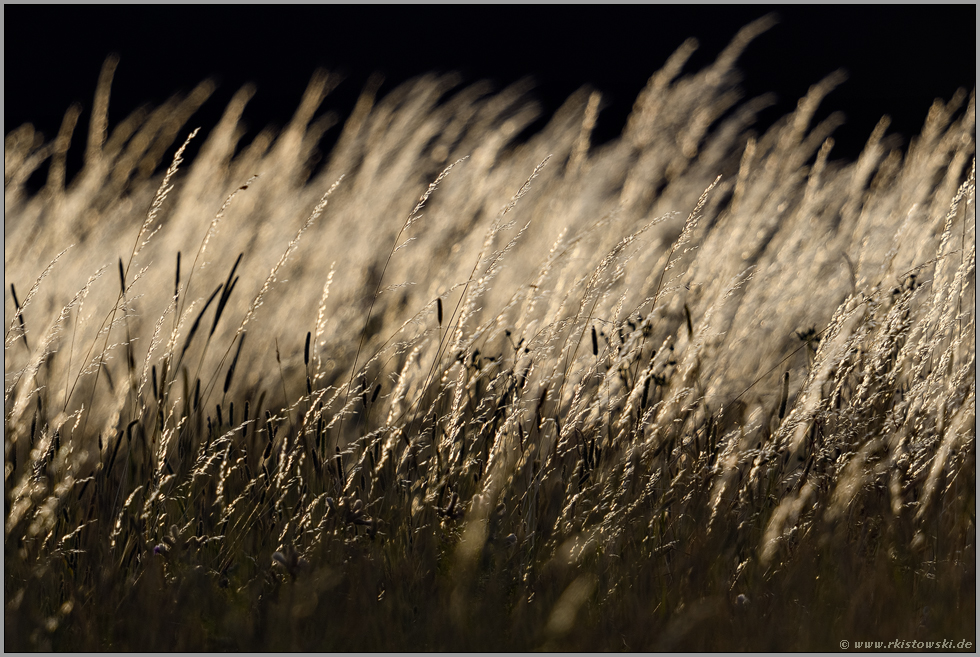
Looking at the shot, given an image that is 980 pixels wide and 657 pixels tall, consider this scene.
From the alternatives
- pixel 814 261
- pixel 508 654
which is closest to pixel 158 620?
pixel 508 654

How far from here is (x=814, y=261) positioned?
2.07m

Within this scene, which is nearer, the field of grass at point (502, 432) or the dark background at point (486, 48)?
the field of grass at point (502, 432)

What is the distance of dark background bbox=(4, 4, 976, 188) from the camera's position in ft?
8.20

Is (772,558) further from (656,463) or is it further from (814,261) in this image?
(814,261)

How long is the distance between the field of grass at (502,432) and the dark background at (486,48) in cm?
46

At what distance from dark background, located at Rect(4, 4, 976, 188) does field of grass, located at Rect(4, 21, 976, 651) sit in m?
0.46

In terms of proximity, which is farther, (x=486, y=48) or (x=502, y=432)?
(x=486, y=48)

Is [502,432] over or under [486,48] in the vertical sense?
under

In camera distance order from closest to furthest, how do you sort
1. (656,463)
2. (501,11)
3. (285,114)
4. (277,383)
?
(656,463)
(277,383)
(501,11)
(285,114)

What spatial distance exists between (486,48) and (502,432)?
2.82 metres

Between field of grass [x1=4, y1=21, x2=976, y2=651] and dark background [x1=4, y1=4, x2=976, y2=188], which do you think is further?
dark background [x1=4, y1=4, x2=976, y2=188]

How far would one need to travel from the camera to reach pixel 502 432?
1313mm

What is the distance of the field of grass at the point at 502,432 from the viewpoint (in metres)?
1.28

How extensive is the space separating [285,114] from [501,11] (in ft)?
7.54
